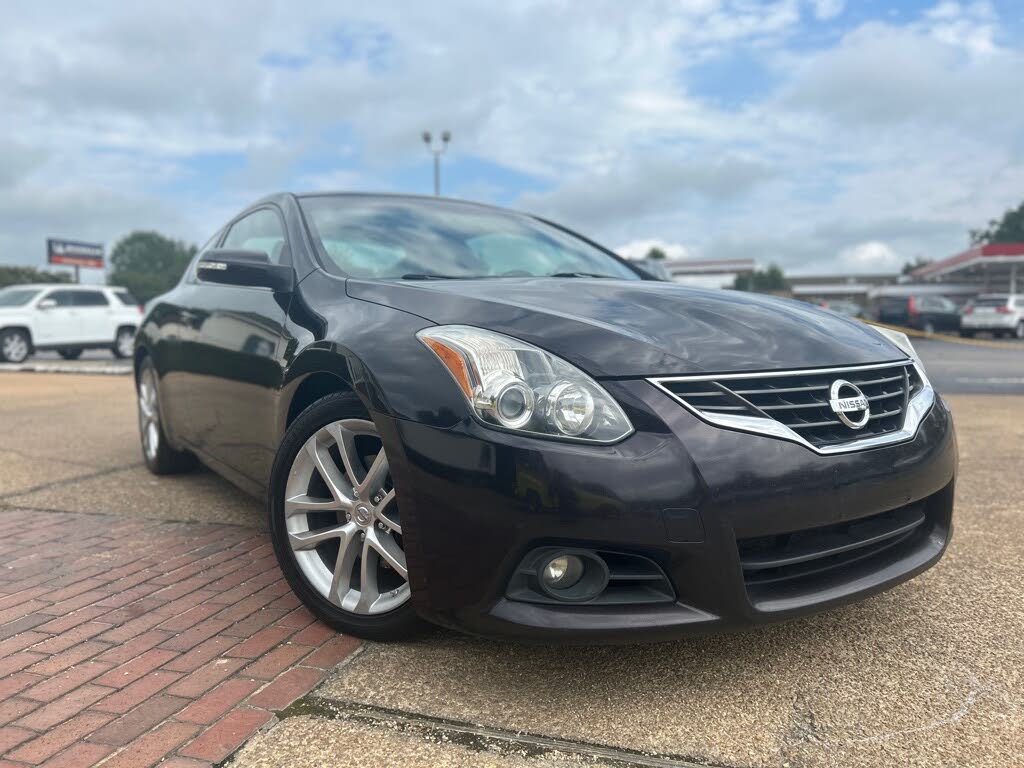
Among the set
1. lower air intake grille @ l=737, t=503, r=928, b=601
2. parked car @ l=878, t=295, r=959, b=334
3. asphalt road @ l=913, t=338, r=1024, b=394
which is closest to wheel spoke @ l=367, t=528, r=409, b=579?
lower air intake grille @ l=737, t=503, r=928, b=601

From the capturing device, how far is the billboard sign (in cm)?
5300

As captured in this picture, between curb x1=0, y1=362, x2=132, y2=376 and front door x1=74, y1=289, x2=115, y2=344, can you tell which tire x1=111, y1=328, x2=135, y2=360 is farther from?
curb x1=0, y1=362, x2=132, y2=376

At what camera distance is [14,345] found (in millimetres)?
16547

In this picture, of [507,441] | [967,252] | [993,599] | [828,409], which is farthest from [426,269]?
[967,252]

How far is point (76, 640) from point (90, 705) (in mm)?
453

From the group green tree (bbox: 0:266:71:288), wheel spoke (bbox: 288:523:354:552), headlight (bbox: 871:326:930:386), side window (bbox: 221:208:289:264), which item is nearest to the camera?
wheel spoke (bbox: 288:523:354:552)

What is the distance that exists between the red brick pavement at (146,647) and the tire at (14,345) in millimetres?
15045

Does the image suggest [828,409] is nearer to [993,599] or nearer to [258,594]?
[993,599]

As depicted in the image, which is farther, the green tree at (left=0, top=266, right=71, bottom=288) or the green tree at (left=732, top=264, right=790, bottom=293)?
the green tree at (left=732, top=264, right=790, bottom=293)

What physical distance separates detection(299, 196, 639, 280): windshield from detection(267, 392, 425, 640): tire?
691 millimetres

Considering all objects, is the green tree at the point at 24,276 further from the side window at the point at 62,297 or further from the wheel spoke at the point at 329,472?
the wheel spoke at the point at 329,472

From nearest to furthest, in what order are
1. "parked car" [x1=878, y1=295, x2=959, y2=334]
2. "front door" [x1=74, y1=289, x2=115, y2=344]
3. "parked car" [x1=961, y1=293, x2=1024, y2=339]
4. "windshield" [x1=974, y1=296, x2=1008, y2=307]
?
"front door" [x1=74, y1=289, x2=115, y2=344] < "parked car" [x1=961, y1=293, x2=1024, y2=339] < "windshield" [x1=974, y1=296, x2=1008, y2=307] < "parked car" [x1=878, y1=295, x2=959, y2=334]

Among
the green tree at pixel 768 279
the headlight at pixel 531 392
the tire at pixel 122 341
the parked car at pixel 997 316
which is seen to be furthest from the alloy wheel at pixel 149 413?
the green tree at pixel 768 279

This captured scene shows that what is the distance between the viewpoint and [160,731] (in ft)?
6.46
